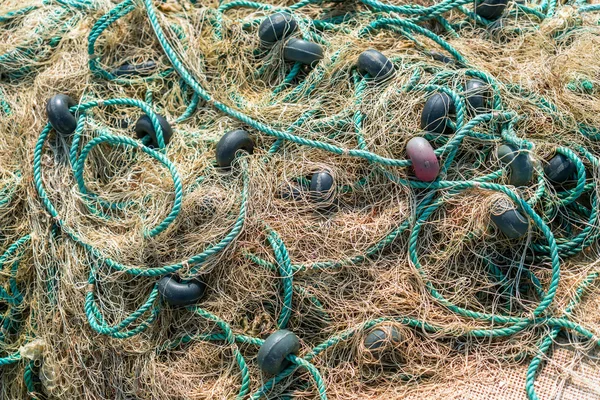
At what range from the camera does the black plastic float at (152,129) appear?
119 inches

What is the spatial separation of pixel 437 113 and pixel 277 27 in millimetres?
983

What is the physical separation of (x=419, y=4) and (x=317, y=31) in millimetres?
593

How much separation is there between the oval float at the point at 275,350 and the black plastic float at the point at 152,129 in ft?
3.74

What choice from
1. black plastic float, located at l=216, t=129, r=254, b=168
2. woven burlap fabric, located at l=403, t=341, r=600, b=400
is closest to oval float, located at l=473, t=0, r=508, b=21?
black plastic float, located at l=216, t=129, r=254, b=168

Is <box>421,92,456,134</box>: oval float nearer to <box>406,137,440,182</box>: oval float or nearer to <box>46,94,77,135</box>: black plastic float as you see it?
<box>406,137,440,182</box>: oval float

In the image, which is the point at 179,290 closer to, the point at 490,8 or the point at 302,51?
the point at 302,51

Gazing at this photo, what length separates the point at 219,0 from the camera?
11.8ft

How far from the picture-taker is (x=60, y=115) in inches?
119

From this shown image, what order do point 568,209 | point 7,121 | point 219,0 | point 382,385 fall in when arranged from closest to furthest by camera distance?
1. point 382,385
2. point 568,209
3. point 7,121
4. point 219,0

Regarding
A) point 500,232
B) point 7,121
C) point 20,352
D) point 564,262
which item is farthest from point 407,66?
point 20,352

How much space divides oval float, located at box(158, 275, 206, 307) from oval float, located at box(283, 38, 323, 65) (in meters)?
1.25

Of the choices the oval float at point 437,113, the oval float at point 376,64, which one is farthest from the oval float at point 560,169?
the oval float at point 376,64

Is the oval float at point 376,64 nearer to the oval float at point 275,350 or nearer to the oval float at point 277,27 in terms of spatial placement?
the oval float at point 277,27

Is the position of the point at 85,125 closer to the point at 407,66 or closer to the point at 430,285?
the point at 407,66
